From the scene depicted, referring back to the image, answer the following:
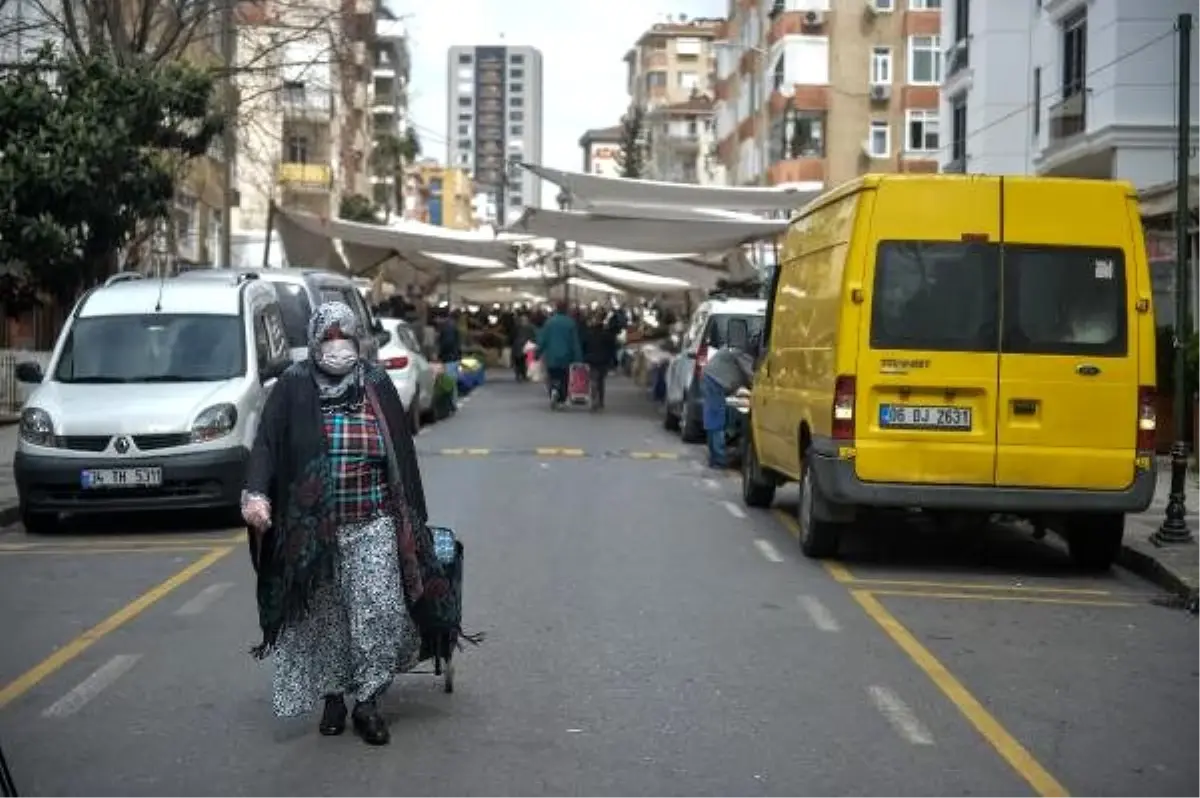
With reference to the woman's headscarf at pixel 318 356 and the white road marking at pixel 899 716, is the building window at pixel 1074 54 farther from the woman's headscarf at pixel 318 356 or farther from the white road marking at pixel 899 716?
the woman's headscarf at pixel 318 356

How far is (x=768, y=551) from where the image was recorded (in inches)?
535

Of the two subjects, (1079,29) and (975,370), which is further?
(1079,29)

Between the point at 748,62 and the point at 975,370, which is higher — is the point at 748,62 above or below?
above

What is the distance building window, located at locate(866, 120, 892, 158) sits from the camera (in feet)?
198

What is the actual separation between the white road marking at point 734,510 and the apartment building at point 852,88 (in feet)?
139

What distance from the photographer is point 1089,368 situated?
39.2ft

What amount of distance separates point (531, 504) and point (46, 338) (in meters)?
17.5

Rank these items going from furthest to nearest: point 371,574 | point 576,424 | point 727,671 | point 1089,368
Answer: point 576,424 → point 1089,368 → point 727,671 → point 371,574

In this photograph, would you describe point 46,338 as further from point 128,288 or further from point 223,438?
point 223,438

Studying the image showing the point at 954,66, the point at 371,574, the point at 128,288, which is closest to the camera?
the point at 371,574

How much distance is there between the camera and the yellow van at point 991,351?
11.9 meters

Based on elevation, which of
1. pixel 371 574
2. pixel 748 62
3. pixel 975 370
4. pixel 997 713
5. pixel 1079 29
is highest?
pixel 748 62

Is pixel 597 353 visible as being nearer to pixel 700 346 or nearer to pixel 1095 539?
pixel 700 346

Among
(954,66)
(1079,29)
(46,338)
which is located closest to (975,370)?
(1079,29)
